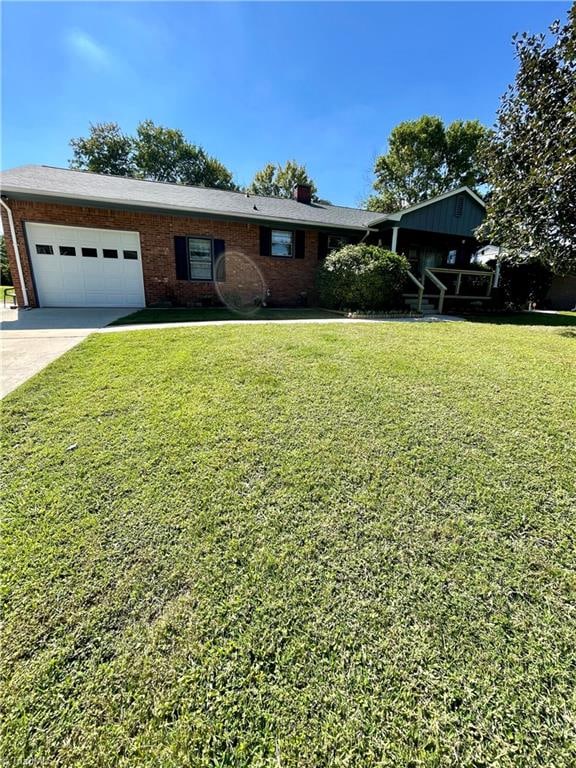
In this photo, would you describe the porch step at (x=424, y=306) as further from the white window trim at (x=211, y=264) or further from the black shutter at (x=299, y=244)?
the white window trim at (x=211, y=264)

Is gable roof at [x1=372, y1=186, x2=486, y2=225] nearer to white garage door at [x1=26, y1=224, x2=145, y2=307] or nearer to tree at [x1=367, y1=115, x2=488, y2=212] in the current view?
white garage door at [x1=26, y1=224, x2=145, y2=307]

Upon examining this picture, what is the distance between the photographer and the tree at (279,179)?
30.3 m

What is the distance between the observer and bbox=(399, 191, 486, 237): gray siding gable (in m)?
12.2

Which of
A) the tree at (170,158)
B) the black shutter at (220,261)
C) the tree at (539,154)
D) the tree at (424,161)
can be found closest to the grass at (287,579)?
the tree at (539,154)

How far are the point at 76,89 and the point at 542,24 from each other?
1259 cm

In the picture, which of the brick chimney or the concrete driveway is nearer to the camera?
the concrete driveway

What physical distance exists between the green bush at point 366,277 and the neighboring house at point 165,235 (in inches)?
78.1

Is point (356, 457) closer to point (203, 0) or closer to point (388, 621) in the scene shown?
point (388, 621)

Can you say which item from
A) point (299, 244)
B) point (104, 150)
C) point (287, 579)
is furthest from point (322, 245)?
point (104, 150)

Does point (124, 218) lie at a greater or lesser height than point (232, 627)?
greater

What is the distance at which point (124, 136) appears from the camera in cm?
2984

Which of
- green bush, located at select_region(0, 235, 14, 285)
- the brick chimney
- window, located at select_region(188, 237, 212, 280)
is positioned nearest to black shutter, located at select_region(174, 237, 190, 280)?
window, located at select_region(188, 237, 212, 280)

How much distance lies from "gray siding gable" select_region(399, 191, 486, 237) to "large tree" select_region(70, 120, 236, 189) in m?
26.1

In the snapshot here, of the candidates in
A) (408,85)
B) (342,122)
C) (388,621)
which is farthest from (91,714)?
(342,122)
